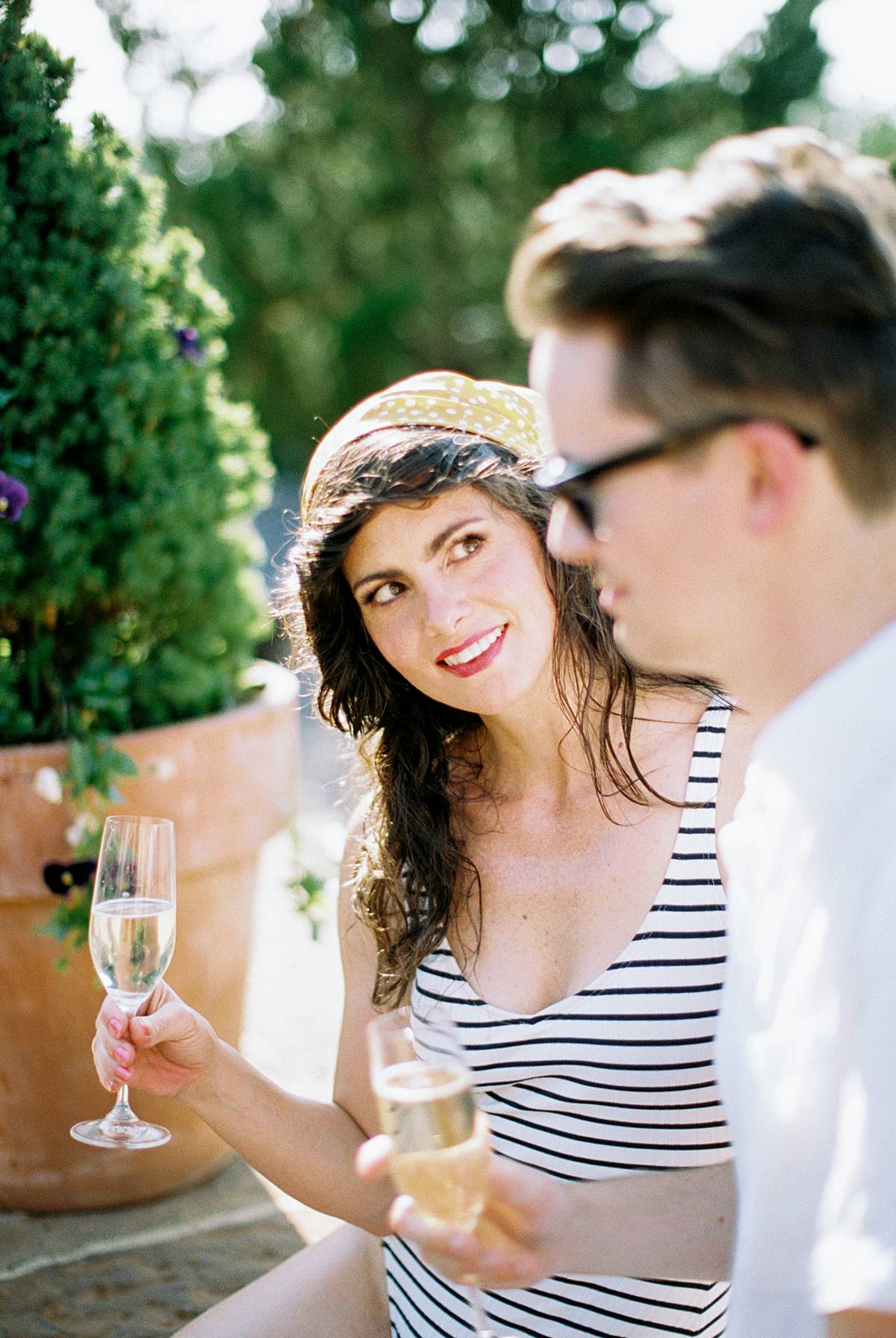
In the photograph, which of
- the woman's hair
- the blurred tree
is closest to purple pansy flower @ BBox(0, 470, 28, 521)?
the woman's hair

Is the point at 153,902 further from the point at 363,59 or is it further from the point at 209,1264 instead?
the point at 363,59

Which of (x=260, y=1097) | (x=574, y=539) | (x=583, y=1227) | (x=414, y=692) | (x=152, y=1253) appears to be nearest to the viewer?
(x=574, y=539)

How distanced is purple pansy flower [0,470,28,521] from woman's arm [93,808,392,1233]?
54.5 inches

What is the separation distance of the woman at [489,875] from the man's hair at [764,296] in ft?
3.31

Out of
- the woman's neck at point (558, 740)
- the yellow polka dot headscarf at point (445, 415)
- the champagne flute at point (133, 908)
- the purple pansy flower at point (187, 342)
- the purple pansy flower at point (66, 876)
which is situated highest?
the purple pansy flower at point (187, 342)

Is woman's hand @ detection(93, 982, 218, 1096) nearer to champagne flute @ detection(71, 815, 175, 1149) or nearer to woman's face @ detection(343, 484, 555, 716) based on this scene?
champagne flute @ detection(71, 815, 175, 1149)

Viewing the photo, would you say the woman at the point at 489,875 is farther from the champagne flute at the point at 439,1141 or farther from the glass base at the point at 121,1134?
the champagne flute at the point at 439,1141

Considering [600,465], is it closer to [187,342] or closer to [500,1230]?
[500,1230]

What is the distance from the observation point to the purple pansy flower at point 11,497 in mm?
2939

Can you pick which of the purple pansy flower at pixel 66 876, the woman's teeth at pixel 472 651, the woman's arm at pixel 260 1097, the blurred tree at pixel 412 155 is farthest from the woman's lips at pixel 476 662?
the blurred tree at pixel 412 155

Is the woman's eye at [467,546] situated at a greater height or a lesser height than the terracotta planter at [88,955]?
greater

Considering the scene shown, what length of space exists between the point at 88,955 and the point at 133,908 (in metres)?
1.15

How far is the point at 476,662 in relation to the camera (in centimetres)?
224

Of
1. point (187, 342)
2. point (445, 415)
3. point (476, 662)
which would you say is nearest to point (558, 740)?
point (476, 662)
